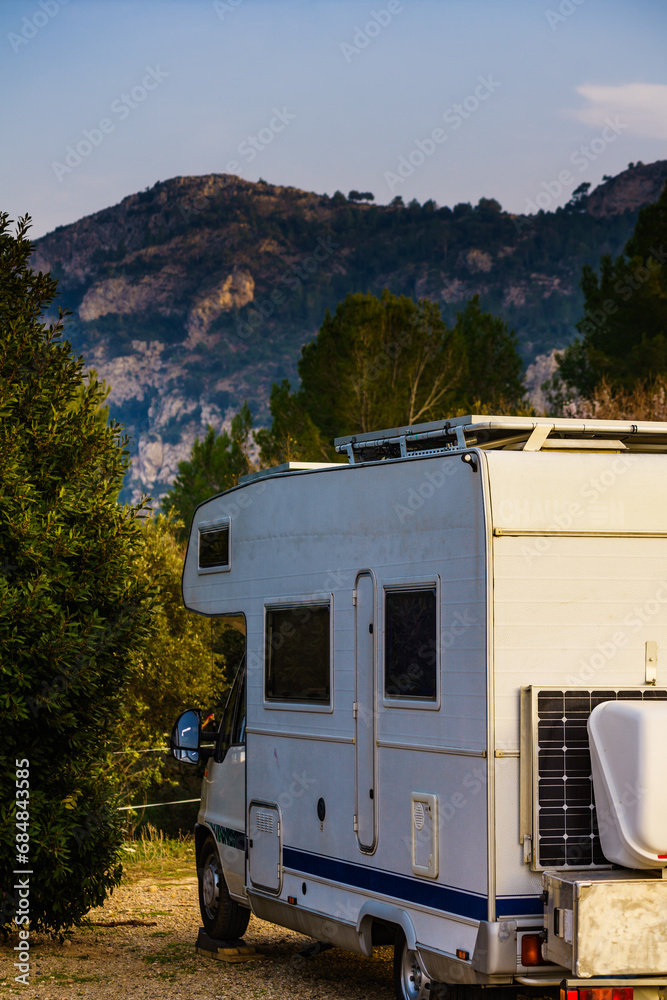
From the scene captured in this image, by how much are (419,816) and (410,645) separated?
2.63 ft

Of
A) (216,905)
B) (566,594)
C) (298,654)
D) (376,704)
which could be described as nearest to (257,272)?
(216,905)

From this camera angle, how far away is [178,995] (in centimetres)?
701

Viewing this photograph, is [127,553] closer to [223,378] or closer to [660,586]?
[660,586]

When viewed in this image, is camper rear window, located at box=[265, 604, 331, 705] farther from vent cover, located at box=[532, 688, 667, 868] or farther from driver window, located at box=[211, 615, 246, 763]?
vent cover, located at box=[532, 688, 667, 868]

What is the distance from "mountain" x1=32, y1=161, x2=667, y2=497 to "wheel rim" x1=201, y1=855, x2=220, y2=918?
118924 mm

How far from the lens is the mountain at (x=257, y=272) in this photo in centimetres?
13612

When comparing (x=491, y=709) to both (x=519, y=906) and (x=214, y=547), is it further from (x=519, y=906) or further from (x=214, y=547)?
(x=214, y=547)

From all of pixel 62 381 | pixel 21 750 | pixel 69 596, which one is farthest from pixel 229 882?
pixel 62 381

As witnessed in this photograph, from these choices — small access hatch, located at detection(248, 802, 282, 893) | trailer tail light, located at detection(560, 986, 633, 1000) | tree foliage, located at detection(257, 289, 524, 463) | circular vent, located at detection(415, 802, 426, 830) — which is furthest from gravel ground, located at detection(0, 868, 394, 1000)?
tree foliage, located at detection(257, 289, 524, 463)

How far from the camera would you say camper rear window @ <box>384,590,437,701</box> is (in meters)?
5.60

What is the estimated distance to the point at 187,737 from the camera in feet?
27.0

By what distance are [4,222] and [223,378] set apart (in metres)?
129

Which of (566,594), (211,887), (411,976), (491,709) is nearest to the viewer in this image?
(491,709)

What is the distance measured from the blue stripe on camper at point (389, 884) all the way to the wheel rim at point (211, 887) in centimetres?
147
